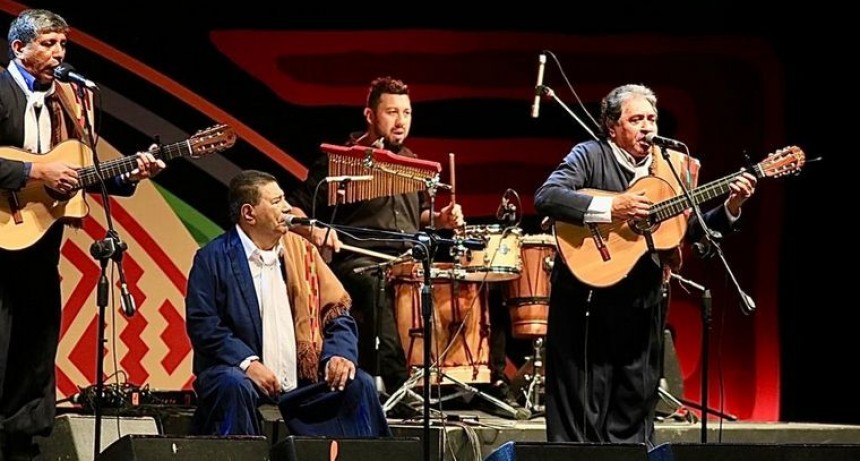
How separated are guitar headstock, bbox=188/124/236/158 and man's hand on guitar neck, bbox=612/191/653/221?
5.89 feet

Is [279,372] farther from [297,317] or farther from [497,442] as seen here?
[497,442]

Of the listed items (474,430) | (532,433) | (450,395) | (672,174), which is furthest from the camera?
(450,395)

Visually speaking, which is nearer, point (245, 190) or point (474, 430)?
point (245, 190)

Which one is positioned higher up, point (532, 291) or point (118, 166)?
point (118, 166)

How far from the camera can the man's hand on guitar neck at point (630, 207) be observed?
20.8 feet

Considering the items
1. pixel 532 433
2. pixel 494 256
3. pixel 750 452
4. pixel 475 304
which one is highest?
pixel 494 256

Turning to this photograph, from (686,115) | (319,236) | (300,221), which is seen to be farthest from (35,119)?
(686,115)

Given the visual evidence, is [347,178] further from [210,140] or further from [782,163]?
[782,163]

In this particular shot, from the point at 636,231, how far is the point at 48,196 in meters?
2.65

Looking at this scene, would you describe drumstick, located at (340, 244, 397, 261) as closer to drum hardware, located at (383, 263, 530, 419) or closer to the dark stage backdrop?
drum hardware, located at (383, 263, 530, 419)

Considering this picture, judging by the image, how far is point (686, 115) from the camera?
930cm

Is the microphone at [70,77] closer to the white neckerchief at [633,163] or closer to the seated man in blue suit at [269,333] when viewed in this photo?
the seated man in blue suit at [269,333]

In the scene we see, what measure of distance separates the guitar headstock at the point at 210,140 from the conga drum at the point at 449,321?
6.22ft

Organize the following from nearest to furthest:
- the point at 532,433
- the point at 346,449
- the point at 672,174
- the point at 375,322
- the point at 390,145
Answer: the point at 346,449, the point at 672,174, the point at 532,433, the point at 375,322, the point at 390,145
